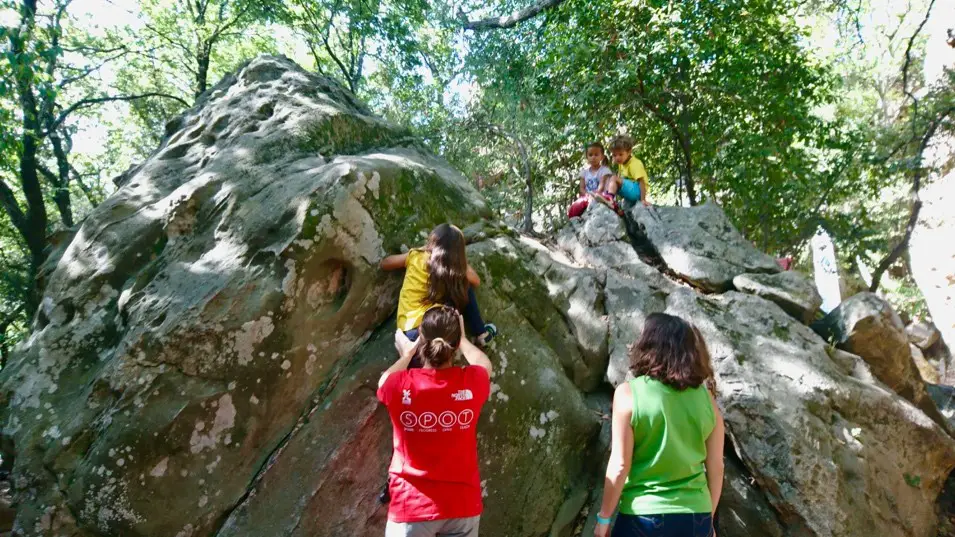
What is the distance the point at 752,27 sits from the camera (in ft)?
28.7

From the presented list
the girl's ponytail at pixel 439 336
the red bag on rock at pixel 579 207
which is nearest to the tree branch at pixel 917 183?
the red bag on rock at pixel 579 207

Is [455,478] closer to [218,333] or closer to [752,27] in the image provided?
[218,333]

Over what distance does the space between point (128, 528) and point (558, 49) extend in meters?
7.97

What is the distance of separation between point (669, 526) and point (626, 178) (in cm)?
573

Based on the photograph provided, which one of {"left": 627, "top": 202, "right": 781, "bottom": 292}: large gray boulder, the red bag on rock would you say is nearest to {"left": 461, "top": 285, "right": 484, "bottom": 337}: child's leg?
{"left": 627, "top": 202, "right": 781, "bottom": 292}: large gray boulder

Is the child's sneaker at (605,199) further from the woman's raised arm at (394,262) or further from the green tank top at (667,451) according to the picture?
the green tank top at (667,451)

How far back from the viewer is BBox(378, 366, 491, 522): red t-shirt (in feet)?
9.48

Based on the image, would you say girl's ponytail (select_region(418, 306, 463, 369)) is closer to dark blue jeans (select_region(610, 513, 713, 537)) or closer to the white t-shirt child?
dark blue jeans (select_region(610, 513, 713, 537))

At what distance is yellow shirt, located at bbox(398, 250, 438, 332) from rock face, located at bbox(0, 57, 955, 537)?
0.43 m

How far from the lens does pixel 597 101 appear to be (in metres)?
8.73

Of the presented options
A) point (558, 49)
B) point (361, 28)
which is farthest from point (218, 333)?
point (361, 28)

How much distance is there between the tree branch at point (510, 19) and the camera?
1043 centimetres

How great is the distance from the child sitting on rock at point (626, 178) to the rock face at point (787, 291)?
1758 mm

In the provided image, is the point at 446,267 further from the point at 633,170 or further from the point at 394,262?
the point at 633,170
